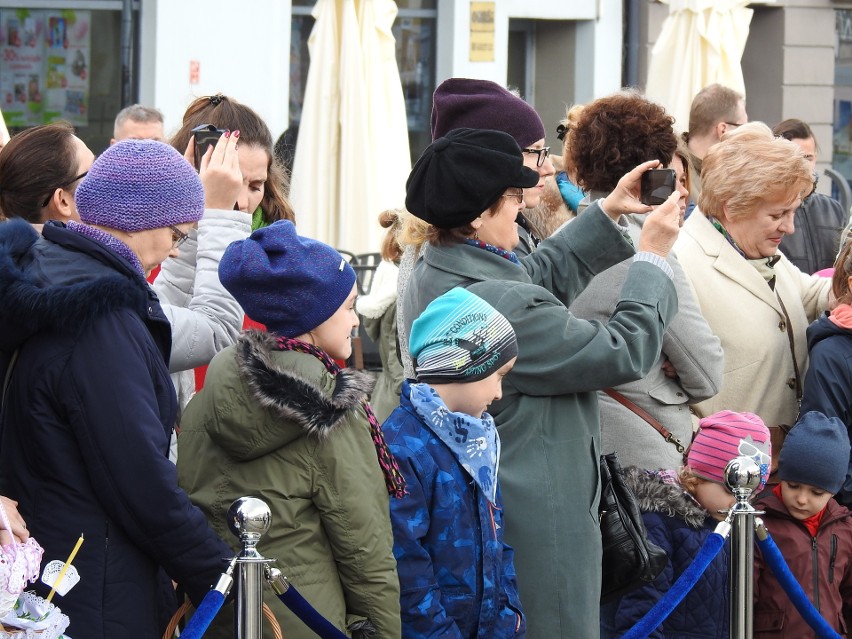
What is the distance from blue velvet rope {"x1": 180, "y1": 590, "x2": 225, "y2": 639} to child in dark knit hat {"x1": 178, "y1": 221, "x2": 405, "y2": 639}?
0.21 metres

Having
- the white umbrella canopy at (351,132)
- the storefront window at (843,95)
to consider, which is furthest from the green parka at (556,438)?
the storefront window at (843,95)

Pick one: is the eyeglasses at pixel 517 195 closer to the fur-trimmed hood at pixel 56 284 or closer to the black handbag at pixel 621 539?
the black handbag at pixel 621 539

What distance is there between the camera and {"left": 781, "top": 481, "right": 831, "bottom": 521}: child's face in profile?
422 cm

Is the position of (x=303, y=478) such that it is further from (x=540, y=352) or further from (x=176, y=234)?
(x=540, y=352)

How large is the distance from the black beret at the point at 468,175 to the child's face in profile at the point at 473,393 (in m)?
0.50

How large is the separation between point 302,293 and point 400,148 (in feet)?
20.9

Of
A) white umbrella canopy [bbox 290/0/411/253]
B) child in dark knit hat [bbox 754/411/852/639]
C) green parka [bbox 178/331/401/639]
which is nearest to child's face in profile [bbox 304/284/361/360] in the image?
green parka [bbox 178/331/401/639]

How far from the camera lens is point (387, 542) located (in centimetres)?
299

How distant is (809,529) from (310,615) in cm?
199

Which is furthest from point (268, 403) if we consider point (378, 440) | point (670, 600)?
point (670, 600)

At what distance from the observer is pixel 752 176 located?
173 inches

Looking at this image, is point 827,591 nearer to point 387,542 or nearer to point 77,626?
point 387,542

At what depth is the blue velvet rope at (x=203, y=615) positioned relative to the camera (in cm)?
275

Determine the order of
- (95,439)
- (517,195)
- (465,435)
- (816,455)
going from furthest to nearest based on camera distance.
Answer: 1. (816,455)
2. (517,195)
3. (465,435)
4. (95,439)
